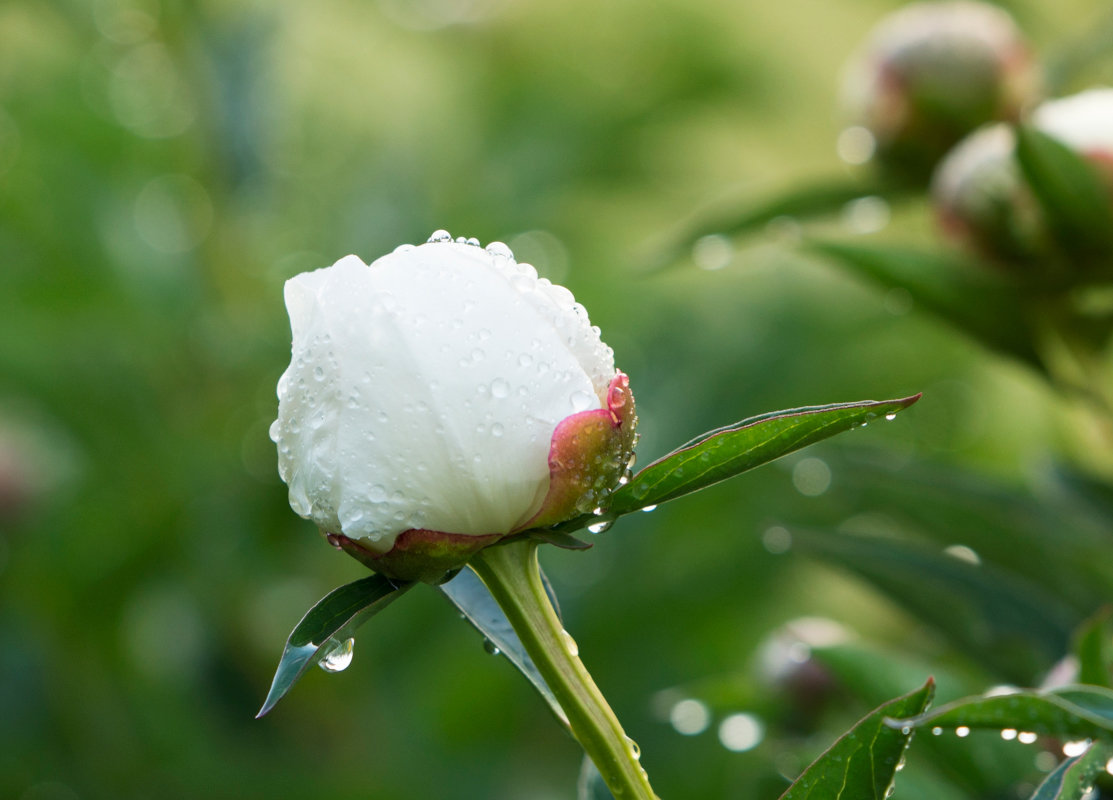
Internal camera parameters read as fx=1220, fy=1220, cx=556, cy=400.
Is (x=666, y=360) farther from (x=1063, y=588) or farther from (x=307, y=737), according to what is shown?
(x=1063, y=588)

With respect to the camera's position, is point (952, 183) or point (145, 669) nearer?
point (952, 183)

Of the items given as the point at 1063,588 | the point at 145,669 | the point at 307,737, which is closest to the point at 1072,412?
the point at 1063,588

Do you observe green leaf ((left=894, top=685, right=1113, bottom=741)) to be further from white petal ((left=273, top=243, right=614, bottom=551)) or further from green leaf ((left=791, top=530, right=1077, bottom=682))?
green leaf ((left=791, top=530, right=1077, bottom=682))

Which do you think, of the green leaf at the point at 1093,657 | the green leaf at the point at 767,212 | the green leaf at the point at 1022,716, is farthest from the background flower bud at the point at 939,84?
the green leaf at the point at 1022,716

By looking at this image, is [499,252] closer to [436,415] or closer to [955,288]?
[436,415]

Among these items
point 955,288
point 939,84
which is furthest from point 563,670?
point 939,84
